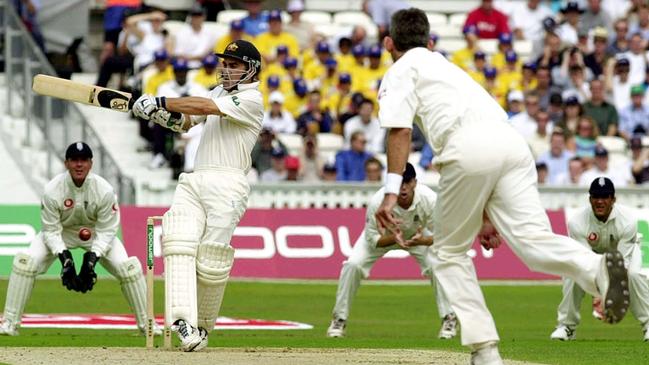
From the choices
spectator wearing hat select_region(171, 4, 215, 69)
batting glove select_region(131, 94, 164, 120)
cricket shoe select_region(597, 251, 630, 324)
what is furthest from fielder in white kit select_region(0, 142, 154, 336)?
spectator wearing hat select_region(171, 4, 215, 69)

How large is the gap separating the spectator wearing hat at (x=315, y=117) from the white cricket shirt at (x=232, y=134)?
11.4 metres

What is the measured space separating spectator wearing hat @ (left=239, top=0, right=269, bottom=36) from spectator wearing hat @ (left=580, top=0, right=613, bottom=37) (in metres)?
5.80

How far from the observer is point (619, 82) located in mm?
25000

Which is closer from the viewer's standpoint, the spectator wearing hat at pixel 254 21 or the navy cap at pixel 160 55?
the navy cap at pixel 160 55

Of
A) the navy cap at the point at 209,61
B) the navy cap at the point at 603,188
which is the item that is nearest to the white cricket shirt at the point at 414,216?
the navy cap at the point at 603,188

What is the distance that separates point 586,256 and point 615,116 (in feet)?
51.4

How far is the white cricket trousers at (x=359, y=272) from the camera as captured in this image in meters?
14.9

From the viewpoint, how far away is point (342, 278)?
1518 centimetres

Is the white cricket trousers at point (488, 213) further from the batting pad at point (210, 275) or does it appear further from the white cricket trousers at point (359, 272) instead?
the white cricket trousers at point (359, 272)

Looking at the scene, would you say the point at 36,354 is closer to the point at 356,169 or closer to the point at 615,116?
the point at 356,169

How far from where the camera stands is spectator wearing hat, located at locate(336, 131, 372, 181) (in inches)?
878

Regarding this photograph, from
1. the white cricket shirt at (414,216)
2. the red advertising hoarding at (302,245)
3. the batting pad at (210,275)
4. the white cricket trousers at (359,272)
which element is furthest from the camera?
the red advertising hoarding at (302,245)

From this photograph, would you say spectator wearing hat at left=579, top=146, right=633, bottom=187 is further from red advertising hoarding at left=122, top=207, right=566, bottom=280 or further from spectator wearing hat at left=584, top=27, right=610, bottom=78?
spectator wearing hat at left=584, top=27, right=610, bottom=78

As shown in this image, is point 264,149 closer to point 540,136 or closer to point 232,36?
point 232,36
